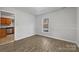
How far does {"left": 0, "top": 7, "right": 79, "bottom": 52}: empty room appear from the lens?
1.70m

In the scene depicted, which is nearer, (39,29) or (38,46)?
(38,46)

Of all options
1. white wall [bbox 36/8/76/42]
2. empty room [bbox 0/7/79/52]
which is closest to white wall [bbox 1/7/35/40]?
empty room [bbox 0/7/79/52]

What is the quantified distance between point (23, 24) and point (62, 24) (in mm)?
701

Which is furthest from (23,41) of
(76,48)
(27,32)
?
(76,48)

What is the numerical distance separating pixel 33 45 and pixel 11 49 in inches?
14.9

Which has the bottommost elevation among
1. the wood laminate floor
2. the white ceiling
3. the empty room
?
the wood laminate floor

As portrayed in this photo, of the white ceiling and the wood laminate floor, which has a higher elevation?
the white ceiling

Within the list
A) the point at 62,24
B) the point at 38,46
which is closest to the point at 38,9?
the point at 62,24

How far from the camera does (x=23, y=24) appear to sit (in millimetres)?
1829

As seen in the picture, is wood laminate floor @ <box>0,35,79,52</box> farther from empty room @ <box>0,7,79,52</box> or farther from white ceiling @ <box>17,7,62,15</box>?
white ceiling @ <box>17,7,62,15</box>

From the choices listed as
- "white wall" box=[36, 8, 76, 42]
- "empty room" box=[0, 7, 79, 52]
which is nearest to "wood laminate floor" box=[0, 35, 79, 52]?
"empty room" box=[0, 7, 79, 52]

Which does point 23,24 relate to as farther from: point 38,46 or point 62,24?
point 62,24

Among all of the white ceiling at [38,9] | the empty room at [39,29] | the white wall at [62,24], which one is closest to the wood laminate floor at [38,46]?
the empty room at [39,29]

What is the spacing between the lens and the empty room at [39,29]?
170 cm
